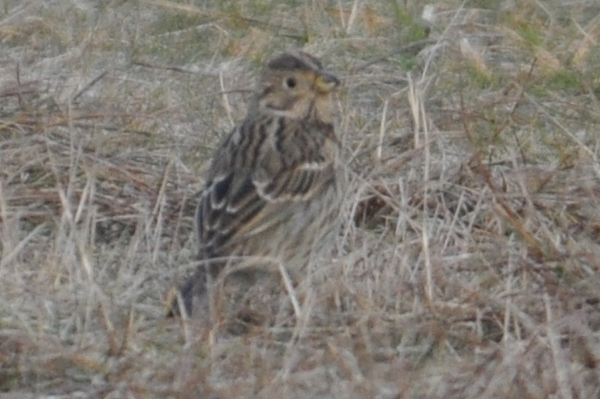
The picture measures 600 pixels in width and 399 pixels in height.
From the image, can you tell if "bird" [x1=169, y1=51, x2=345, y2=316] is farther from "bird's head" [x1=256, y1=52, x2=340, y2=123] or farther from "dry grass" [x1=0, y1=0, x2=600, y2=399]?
"dry grass" [x1=0, y1=0, x2=600, y2=399]

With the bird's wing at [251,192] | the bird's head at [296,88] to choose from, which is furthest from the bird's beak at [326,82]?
the bird's wing at [251,192]

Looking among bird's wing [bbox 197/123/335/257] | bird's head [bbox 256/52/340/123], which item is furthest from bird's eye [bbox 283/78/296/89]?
bird's wing [bbox 197/123/335/257]

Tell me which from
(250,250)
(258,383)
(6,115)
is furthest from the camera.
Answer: (6,115)

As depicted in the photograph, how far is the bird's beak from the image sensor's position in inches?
244

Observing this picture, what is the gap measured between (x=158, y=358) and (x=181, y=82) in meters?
3.14

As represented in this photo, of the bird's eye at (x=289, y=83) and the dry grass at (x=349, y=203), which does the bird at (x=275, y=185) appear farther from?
the dry grass at (x=349, y=203)

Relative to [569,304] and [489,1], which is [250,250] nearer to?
[569,304]

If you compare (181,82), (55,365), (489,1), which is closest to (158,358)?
(55,365)

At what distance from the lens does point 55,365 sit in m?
4.79

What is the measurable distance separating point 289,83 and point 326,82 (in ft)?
0.48

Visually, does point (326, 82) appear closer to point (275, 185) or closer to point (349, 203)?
point (349, 203)

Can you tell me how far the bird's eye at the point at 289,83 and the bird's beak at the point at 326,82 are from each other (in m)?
0.09

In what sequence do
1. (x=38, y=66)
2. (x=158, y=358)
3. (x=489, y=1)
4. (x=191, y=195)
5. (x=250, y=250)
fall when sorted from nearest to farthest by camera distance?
(x=158, y=358) → (x=250, y=250) → (x=191, y=195) → (x=38, y=66) → (x=489, y=1)

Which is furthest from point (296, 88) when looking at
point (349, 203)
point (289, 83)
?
point (349, 203)
